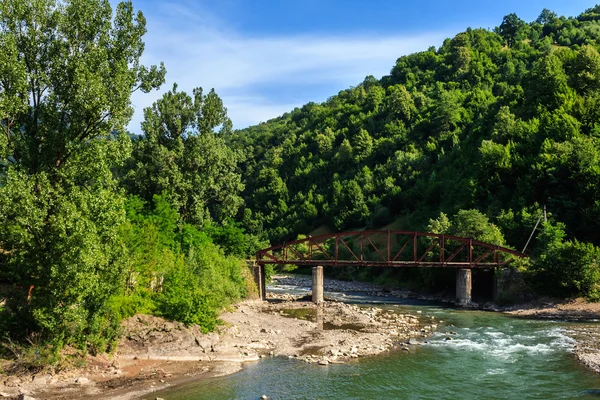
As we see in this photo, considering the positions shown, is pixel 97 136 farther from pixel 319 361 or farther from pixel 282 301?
pixel 282 301

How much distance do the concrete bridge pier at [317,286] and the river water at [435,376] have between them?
23.7 meters

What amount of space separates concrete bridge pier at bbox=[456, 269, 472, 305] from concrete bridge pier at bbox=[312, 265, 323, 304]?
15934 millimetres

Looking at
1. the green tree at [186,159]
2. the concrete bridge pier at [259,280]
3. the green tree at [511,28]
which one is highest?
the green tree at [511,28]

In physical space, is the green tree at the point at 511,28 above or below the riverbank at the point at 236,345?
above

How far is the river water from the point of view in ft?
71.5

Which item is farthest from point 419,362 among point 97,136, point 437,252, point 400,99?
point 400,99

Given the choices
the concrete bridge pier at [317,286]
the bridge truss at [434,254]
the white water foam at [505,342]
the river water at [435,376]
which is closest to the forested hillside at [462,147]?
the bridge truss at [434,254]

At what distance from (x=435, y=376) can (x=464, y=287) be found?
33.0 metres

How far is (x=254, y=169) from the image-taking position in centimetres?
16038

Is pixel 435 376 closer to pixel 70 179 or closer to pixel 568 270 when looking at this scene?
pixel 70 179

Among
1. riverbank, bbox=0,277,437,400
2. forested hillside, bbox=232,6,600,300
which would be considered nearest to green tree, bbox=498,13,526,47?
forested hillside, bbox=232,6,600,300

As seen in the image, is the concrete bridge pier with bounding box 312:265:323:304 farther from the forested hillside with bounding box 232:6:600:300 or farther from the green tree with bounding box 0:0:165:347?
the green tree with bounding box 0:0:165:347

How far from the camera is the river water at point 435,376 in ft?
71.5

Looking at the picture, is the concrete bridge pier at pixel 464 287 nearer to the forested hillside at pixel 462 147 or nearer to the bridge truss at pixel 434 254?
the bridge truss at pixel 434 254
